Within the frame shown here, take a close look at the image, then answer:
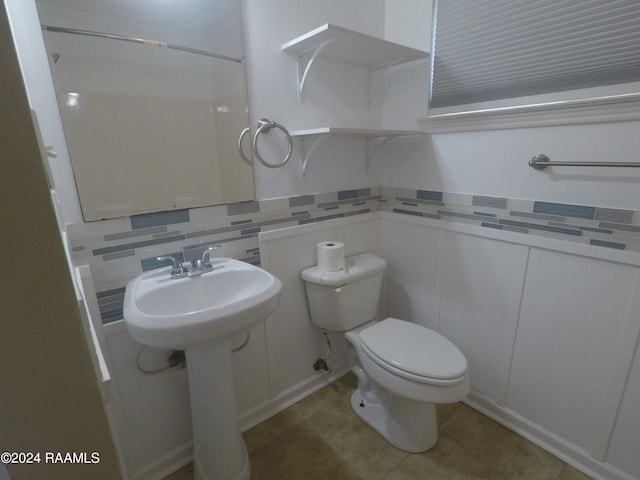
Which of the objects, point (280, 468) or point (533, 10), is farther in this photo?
point (280, 468)

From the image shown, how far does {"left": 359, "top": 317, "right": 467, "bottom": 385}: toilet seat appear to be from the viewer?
3.94ft

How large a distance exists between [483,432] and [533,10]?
1.77 meters

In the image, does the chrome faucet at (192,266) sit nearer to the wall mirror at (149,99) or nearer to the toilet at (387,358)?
the wall mirror at (149,99)

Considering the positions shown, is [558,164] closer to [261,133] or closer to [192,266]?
[261,133]

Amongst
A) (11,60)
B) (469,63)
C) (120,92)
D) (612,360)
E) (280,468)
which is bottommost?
(280,468)

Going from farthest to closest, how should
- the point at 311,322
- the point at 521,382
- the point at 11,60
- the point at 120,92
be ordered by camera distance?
the point at 311,322, the point at 521,382, the point at 120,92, the point at 11,60

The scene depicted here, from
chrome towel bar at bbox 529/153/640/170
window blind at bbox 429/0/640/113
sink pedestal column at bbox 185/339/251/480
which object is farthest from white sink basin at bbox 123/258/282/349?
window blind at bbox 429/0/640/113

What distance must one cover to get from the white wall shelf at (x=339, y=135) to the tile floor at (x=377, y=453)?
125 cm

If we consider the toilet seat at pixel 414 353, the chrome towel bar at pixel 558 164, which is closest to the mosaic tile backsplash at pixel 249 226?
the chrome towel bar at pixel 558 164

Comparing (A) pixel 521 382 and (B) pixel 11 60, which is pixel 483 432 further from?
(B) pixel 11 60

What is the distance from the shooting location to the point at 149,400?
4.12ft

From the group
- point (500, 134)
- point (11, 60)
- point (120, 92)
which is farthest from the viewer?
point (500, 134)

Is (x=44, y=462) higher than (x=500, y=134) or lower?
lower

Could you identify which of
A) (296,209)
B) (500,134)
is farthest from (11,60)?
(500,134)
